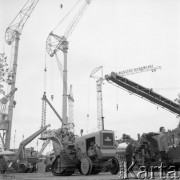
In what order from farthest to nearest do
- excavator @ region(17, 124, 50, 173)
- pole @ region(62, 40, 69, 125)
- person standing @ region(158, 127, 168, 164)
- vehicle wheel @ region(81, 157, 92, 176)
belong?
1. pole @ region(62, 40, 69, 125)
2. excavator @ region(17, 124, 50, 173)
3. vehicle wheel @ region(81, 157, 92, 176)
4. person standing @ region(158, 127, 168, 164)

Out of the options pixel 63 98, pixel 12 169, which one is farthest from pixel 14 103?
pixel 12 169

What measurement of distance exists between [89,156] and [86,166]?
2.39ft

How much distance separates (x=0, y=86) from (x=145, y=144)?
1044 cm

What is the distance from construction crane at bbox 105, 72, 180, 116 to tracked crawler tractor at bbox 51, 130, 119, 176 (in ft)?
99.7

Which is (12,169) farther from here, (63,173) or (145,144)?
(145,144)

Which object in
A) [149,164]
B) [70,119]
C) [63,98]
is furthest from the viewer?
[70,119]

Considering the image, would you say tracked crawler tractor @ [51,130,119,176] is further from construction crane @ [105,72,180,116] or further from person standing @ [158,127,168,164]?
construction crane @ [105,72,180,116]

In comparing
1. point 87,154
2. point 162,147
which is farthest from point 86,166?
point 162,147

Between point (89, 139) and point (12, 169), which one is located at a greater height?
point (89, 139)

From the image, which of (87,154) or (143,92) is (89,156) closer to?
(87,154)

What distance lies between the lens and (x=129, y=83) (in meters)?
50.1

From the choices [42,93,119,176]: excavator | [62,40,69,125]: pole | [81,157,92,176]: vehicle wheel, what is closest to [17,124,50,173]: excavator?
[42,93,119,176]: excavator

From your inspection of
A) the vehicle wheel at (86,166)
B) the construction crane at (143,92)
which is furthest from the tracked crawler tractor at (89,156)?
the construction crane at (143,92)

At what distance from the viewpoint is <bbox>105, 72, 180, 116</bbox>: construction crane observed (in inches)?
1948
